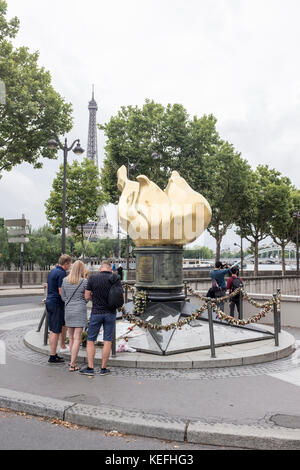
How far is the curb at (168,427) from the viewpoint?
173 inches

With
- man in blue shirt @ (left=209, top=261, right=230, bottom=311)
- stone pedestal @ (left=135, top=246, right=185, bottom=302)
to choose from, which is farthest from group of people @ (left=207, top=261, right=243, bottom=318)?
stone pedestal @ (left=135, top=246, right=185, bottom=302)

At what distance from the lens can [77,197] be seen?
33625 mm

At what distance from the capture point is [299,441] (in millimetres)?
4309

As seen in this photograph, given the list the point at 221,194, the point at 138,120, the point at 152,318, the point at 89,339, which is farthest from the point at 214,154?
the point at 89,339

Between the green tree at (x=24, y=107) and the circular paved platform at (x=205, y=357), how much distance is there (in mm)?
14448

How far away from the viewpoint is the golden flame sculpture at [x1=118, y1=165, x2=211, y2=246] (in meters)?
10.2

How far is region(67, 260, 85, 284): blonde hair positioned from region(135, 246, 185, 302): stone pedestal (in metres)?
3.33

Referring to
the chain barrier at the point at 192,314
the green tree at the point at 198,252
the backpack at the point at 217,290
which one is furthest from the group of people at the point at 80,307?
the green tree at the point at 198,252

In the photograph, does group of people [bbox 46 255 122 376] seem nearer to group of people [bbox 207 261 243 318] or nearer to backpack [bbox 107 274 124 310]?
backpack [bbox 107 274 124 310]

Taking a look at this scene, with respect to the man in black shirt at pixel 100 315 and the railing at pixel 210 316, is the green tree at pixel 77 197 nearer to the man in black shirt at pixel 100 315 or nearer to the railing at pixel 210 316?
the railing at pixel 210 316

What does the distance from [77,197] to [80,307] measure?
2726 cm

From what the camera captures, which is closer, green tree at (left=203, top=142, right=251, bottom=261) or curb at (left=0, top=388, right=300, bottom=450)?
curb at (left=0, top=388, right=300, bottom=450)
